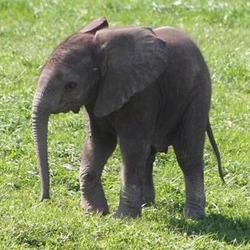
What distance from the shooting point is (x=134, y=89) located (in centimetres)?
867

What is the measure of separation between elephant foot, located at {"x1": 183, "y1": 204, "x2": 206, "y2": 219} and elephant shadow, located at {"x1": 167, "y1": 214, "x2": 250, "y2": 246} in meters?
0.05

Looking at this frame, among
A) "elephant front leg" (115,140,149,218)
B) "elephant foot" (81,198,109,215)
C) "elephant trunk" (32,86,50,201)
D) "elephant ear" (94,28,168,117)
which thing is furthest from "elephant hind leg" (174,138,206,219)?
"elephant trunk" (32,86,50,201)

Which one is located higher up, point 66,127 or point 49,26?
point 66,127

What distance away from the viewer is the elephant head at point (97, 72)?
8.52 meters

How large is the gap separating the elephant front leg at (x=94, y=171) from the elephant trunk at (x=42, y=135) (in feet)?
2.18

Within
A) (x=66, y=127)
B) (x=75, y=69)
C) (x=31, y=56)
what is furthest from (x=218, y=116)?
(x=75, y=69)

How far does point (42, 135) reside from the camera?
27.6 ft

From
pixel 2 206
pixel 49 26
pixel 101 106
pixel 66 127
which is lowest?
pixel 49 26

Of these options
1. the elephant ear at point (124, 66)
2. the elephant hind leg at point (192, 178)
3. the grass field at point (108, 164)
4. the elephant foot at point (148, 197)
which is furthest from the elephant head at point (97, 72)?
the elephant foot at point (148, 197)

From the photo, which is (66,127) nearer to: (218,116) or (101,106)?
(218,116)

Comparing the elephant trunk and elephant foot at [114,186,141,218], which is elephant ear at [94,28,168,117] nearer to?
the elephant trunk

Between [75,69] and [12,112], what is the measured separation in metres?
2.87

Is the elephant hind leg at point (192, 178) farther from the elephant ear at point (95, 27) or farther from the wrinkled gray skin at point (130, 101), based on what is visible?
the elephant ear at point (95, 27)

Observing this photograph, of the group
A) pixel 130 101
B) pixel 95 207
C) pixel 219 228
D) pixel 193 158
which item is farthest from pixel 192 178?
pixel 130 101
